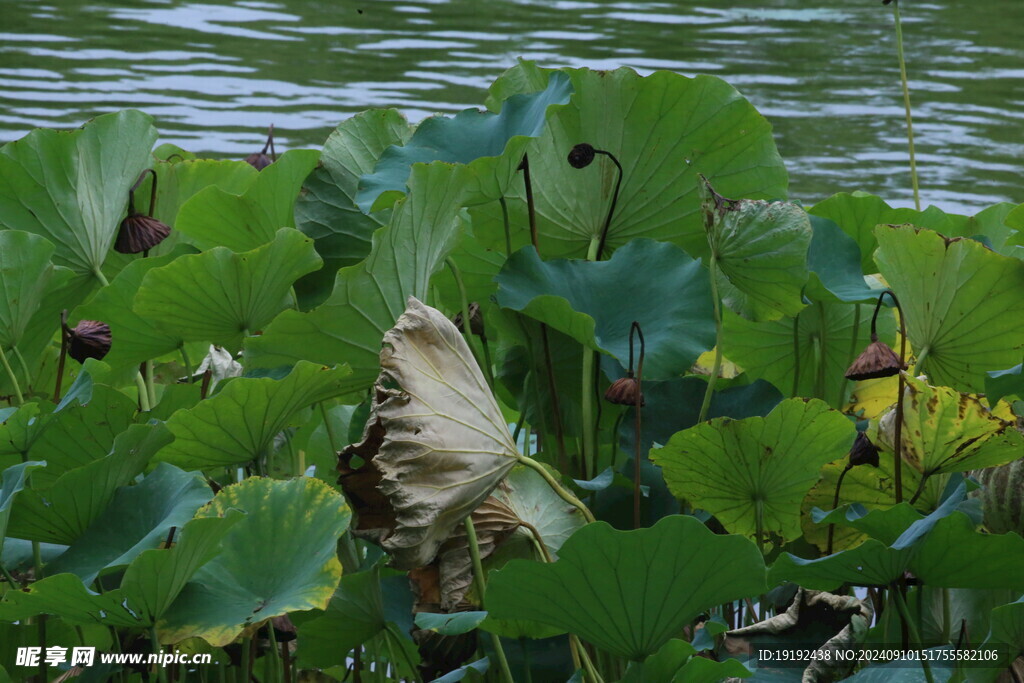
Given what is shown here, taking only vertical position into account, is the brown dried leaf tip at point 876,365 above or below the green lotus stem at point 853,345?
above

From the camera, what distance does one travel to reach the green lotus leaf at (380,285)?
2.62 feet

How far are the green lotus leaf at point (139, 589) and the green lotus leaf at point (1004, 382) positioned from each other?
0.46m

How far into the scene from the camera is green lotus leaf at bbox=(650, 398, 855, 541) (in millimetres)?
769

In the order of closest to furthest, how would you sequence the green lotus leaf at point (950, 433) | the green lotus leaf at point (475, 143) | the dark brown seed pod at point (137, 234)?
the green lotus leaf at point (950, 433), the green lotus leaf at point (475, 143), the dark brown seed pod at point (137, 234)

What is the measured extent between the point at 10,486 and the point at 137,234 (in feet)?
1.06

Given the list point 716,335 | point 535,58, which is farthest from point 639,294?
Result: point 535,58

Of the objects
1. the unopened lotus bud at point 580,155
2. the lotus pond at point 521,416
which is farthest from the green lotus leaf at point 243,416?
the unopened lotus bud at point 580,155

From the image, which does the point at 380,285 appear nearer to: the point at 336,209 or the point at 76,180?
the point at 336,209

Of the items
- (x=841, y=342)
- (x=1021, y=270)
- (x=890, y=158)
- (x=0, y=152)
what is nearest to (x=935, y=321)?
(x=1021, y=270)

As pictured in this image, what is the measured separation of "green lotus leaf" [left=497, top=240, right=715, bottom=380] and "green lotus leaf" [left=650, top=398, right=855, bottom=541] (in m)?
0.09

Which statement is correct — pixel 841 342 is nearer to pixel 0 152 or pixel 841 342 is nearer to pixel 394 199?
pixel 394 199

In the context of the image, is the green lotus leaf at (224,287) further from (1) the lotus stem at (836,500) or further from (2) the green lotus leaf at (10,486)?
(1) the lotus stem at (836,500)

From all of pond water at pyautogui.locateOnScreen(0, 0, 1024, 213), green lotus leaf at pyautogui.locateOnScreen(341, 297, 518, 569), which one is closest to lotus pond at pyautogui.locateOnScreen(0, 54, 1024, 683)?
→ green lotus leaf at pyautogui.locateOnScreen(341, 297, 518, 569)

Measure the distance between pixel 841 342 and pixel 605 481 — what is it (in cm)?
37
